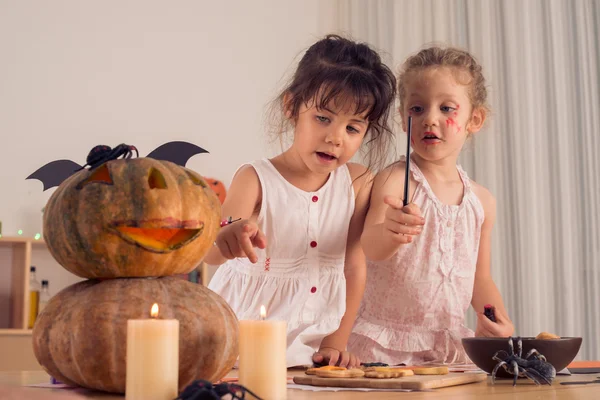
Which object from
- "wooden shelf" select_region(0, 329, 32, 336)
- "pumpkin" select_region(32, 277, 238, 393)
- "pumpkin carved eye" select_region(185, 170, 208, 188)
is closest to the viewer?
"pumpkin" select_region(32, 277, 238, 393)

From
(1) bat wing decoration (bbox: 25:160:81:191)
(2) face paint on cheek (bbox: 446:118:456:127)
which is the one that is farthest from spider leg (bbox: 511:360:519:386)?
(2) face paint on cheek (bbox: 446:118:456:127)

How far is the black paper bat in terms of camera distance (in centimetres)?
81

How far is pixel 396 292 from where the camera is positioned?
5.01ft

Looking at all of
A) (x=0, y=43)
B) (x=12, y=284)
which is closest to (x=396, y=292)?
(x=12, y=284)

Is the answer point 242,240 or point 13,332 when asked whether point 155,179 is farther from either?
point 13,332

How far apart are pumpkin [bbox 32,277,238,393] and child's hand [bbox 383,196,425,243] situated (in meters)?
0.49

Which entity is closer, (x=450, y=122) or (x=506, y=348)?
(x=506, y=348)

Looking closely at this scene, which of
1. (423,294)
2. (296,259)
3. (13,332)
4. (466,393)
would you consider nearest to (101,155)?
(466,393)

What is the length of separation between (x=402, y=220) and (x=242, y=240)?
336mm

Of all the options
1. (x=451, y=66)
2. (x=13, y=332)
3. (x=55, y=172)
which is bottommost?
(x=13, y=332)

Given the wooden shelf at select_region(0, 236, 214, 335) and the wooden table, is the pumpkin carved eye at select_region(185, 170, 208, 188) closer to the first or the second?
the wooden table

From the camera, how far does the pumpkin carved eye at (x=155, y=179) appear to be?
0.70 meters

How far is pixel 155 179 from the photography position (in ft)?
2.32

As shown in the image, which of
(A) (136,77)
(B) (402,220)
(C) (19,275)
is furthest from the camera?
(A) (136,77)
